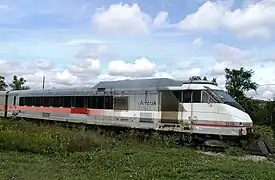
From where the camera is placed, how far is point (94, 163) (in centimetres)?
1162

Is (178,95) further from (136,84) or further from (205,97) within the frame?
(136,84)

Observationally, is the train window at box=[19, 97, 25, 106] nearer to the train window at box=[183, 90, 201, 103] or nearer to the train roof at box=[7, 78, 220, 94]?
the train roof at box=[7, 78, 220, 94]

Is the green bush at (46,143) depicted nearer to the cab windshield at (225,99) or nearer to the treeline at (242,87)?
the cab windshield at (225,99)

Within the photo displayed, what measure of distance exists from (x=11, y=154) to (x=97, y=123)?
11009 millimetres

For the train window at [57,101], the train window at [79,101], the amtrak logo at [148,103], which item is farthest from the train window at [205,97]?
the train window at [57,101]

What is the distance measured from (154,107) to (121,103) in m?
2.80

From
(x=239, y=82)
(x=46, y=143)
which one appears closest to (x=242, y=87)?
(x=239, y=82)

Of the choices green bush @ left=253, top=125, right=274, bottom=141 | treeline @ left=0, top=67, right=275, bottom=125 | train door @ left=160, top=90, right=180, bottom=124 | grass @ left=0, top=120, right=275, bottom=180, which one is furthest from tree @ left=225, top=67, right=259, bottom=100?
grass @ left=0, top=120, right=275, bottom=180

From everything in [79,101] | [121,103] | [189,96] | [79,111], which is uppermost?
[189,96]

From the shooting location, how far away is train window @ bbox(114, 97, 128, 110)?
2230 centimetres

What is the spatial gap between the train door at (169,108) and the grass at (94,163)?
3919 millimetres

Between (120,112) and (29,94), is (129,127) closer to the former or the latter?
(120,112)

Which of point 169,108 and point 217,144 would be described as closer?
point 217,144

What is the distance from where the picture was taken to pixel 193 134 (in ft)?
60.4
